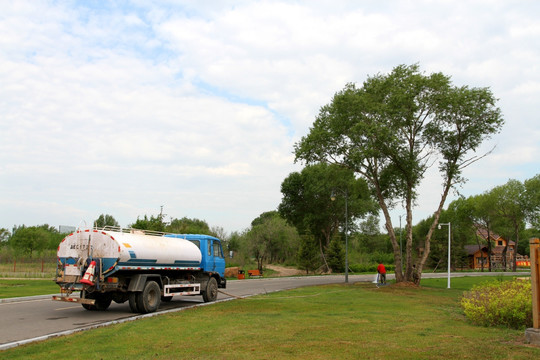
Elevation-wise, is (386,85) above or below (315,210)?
above

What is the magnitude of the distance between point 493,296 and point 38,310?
1407 cm

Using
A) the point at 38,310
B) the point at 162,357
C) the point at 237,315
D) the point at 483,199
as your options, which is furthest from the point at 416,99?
the point at 483,199

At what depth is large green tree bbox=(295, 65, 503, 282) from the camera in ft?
99.5

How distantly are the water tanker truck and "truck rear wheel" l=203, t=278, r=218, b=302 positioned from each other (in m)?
1.41

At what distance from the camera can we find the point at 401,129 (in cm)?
3180

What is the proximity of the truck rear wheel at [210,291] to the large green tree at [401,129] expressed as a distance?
14352 mm

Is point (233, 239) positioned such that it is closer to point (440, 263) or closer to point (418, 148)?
point (440, 263)

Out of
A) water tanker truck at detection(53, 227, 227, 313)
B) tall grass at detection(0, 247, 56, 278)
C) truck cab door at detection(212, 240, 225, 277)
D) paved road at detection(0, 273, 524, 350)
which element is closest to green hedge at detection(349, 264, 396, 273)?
tall grass at detection(0, 247, 56, 278)

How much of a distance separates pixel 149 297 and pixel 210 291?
4.55 m

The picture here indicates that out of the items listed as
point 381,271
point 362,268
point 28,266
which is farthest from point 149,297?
point 362,268

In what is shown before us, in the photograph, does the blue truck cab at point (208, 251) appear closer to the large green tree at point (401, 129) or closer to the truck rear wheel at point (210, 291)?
the truck rear wheel at point (210, 291)

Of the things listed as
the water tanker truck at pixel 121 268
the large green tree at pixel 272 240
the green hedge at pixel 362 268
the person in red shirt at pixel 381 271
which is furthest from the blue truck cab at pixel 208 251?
the green hedge at pixel 362 268

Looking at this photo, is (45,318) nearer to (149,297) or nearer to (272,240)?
(149,297)

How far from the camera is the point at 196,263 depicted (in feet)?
63.6
